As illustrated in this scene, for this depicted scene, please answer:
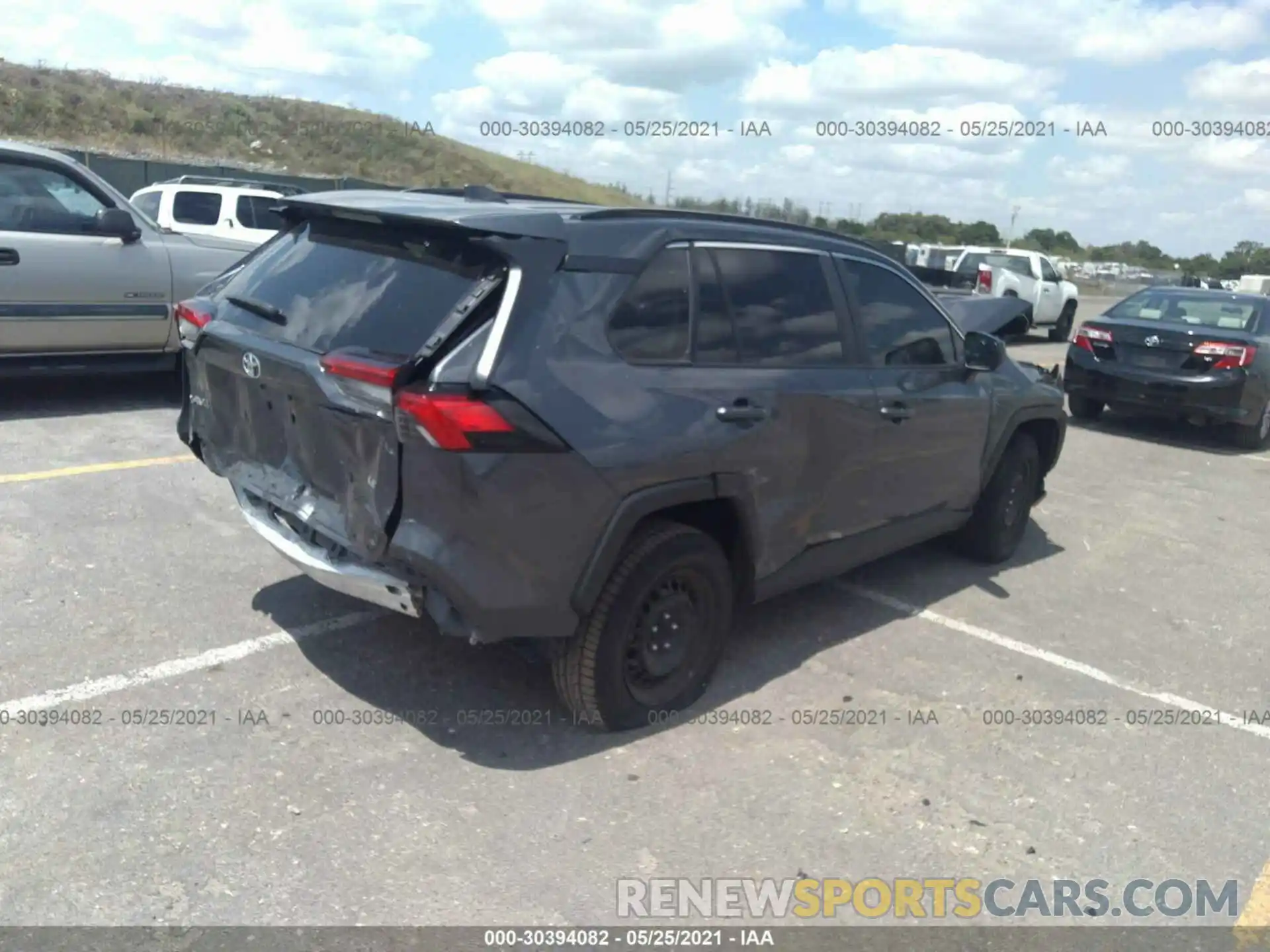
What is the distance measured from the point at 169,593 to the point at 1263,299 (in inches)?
447

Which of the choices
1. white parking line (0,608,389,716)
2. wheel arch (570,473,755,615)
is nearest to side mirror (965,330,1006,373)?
wheel arch (570,473,755,615)

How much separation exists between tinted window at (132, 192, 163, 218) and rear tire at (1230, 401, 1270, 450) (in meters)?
13.5

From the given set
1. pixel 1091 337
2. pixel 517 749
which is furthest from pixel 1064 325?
pixel 517 749

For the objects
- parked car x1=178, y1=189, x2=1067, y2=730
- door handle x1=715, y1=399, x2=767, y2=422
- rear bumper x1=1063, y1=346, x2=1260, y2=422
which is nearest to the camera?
parked car x1=178, y1=189, x2=1067, y2=730

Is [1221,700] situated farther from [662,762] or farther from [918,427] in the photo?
[662,762]

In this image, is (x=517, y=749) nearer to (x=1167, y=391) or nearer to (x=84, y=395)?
(x=84, y=395)

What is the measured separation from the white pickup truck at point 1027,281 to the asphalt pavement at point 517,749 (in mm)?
15038

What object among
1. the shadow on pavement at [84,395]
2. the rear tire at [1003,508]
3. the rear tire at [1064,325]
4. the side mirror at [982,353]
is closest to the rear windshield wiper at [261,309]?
the side mirror at [982,353]

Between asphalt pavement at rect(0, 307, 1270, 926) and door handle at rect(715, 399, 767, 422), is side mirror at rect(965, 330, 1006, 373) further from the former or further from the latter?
door handle at rect(715, 399, 767, 422)

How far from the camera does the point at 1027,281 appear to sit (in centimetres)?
2109

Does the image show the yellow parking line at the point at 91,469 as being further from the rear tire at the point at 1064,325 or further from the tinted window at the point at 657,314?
the rear tire at the point at 1064,325

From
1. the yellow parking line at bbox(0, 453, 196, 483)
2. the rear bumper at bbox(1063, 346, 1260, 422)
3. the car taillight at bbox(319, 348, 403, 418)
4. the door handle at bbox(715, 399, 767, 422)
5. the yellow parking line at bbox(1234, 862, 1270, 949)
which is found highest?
the car taillight at bbox(319, 348, 403, 418)

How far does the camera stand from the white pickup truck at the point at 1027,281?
20.5 meters

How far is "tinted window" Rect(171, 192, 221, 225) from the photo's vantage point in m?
15.5
